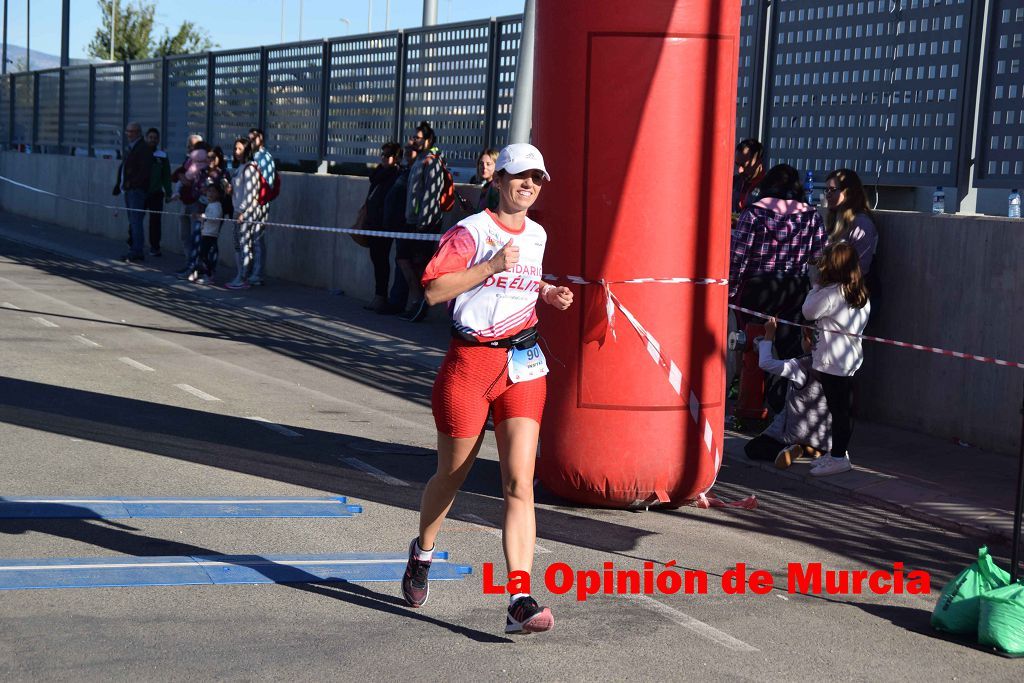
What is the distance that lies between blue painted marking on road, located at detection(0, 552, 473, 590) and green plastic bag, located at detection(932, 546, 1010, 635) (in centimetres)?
204

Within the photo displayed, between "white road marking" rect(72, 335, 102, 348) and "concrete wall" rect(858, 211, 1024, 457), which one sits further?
"white road marking" rect(72, 335, 102, 348)

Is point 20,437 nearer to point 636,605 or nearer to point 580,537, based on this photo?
point 580,537

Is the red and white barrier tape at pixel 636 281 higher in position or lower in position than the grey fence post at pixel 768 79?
lower

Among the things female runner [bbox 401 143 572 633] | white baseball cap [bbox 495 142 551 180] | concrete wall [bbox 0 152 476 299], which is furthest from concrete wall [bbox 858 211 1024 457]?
concrete wall [bbox 0 152 476 299]

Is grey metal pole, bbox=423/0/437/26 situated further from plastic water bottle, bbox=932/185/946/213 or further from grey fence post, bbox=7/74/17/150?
grey fence post, bbox=7/74/17/150

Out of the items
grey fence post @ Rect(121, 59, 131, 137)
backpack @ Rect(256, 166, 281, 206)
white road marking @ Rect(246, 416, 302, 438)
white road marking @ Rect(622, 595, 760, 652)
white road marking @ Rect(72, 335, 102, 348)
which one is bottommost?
white road marking @ Rect(622, 595, 760, 652)

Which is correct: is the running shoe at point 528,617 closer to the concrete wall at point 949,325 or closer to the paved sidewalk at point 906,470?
the paved sidewalk at point 906,470

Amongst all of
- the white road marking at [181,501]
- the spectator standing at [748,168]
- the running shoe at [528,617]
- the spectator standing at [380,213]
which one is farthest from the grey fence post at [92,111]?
the running shoe at [528,617]

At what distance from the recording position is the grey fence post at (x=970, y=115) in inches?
419

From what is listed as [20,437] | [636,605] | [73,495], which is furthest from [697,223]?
[20,437]

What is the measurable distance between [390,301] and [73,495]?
10.0 metres

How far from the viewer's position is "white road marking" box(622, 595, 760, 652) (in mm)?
5512

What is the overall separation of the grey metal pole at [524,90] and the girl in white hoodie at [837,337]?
3.91m

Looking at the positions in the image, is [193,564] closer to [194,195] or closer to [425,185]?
[425,185]
